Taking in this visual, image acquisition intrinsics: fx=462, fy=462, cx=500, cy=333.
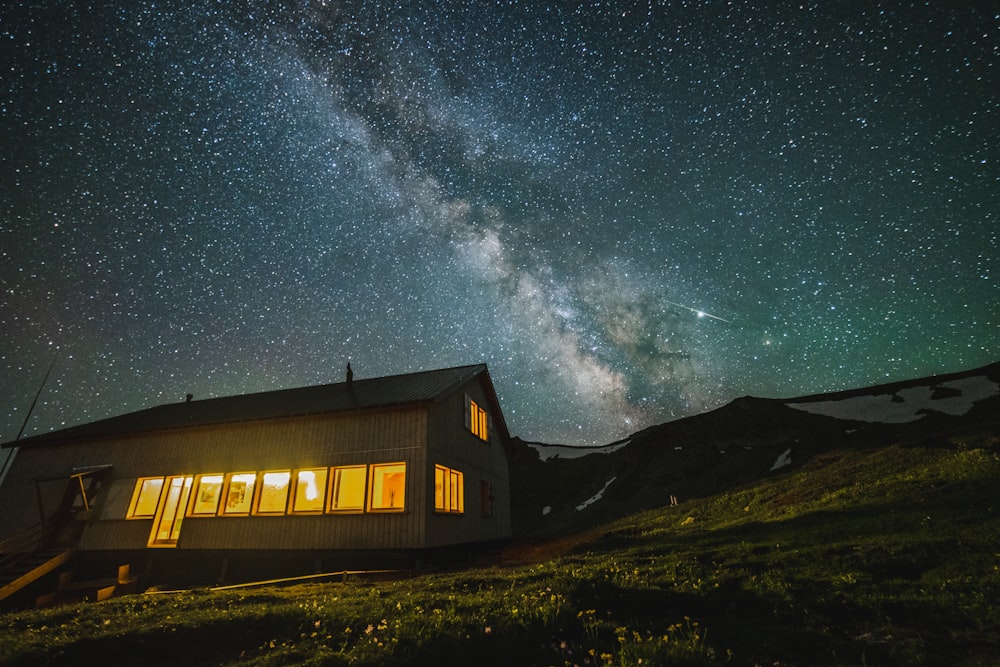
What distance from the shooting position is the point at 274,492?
18938 millimetres

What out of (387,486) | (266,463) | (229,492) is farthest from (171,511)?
(387,486)

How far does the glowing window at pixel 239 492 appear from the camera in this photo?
19.1 metres

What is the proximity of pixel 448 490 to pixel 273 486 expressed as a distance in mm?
7199

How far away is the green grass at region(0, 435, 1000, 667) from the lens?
5328 mm

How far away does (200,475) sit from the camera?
66.8 feet

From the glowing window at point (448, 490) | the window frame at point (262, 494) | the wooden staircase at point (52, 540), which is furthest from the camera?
the wooden staircase at point (52, 540)

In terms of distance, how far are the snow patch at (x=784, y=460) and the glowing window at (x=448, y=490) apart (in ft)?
129

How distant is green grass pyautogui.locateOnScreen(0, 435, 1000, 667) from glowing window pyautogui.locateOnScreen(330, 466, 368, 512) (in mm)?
5899

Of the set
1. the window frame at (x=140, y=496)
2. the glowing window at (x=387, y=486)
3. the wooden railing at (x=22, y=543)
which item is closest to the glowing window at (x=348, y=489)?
the glowing window at (x=387, y=486)

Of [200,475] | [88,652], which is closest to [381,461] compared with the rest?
[200,475]

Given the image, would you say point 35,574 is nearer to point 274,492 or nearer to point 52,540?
point 52,540

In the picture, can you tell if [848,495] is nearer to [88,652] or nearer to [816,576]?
[816,576]

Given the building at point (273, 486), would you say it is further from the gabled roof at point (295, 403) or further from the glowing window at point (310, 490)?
the gabled roof at point (295, 403)

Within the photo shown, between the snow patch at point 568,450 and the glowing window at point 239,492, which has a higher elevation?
the snow patch at point 568,450
